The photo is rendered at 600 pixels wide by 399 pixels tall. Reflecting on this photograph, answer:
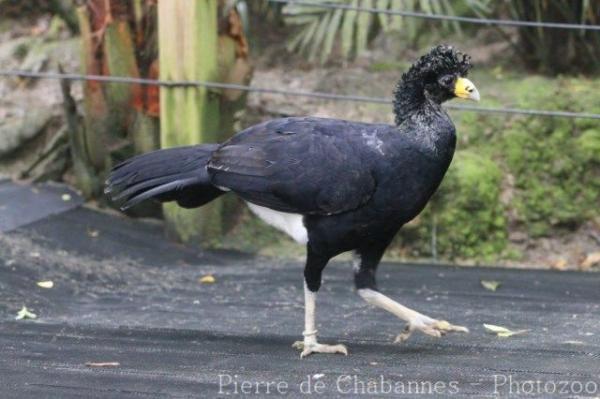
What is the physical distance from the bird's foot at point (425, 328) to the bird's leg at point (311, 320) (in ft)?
1.08

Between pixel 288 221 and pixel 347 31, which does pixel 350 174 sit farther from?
pixel 347 31

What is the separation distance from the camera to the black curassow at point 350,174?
4.55 metres

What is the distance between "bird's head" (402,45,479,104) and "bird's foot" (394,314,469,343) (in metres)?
0.99

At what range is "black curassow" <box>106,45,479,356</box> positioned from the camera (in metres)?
4.55

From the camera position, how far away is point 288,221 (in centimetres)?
487

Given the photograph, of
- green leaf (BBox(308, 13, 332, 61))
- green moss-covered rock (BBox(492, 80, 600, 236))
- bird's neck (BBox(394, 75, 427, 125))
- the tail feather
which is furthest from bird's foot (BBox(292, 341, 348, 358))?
green leaf (BBox(308, 13, 332, 61))

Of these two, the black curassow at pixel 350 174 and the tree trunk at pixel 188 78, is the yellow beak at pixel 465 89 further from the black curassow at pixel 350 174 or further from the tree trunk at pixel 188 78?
the tree trunk at pixel 188 78

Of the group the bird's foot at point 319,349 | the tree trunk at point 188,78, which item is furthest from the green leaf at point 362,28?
the bird's foot at point 319,349

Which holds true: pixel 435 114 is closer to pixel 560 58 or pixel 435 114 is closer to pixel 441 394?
pixel 441 394

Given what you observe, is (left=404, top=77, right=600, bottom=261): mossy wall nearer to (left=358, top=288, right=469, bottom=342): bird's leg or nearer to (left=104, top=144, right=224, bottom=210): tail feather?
(left=358, top=288, right=469, bottom=342): bird's leg

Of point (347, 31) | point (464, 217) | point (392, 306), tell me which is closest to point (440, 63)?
point (392, 306)

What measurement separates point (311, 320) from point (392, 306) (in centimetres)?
39

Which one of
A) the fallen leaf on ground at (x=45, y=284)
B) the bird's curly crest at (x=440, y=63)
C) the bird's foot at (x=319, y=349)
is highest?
the bird's curly crest at (x=440, y=63)

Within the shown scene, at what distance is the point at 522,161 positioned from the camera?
7730 millimetres
